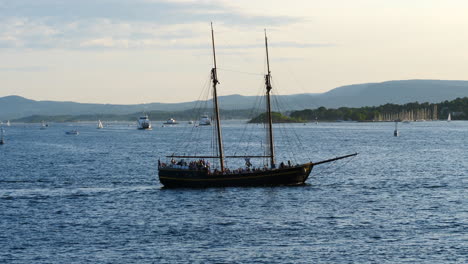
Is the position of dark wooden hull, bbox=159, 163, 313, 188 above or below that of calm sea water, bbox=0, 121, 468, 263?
above

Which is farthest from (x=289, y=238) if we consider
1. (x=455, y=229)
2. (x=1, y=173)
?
(x=1, y=173)

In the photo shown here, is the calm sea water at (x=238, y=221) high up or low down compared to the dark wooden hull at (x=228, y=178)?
down

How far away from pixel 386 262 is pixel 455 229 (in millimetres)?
12953

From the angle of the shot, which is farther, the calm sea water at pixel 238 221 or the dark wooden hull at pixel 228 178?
the dark wooden hull at pixel 228 178

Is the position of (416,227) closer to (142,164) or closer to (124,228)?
(124,228)

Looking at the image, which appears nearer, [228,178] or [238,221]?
[238,221]

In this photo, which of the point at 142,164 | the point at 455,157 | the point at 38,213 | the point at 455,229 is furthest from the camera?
the point at 455,157

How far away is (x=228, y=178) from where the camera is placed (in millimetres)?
84125

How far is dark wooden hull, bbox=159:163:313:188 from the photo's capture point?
276ft

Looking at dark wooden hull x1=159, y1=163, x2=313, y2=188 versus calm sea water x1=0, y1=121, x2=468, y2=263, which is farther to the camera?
dark wooden hull x1=159, y1=163, x2=313, y2=188

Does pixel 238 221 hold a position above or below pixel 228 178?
below

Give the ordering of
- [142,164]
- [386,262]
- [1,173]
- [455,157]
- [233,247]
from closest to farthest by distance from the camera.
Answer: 1. [386,262]
2. [233,247]
3. [1,173]
4. [142,164]
5. [455,157]

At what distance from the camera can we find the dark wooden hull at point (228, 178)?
3312 inches

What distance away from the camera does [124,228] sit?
60938mm
